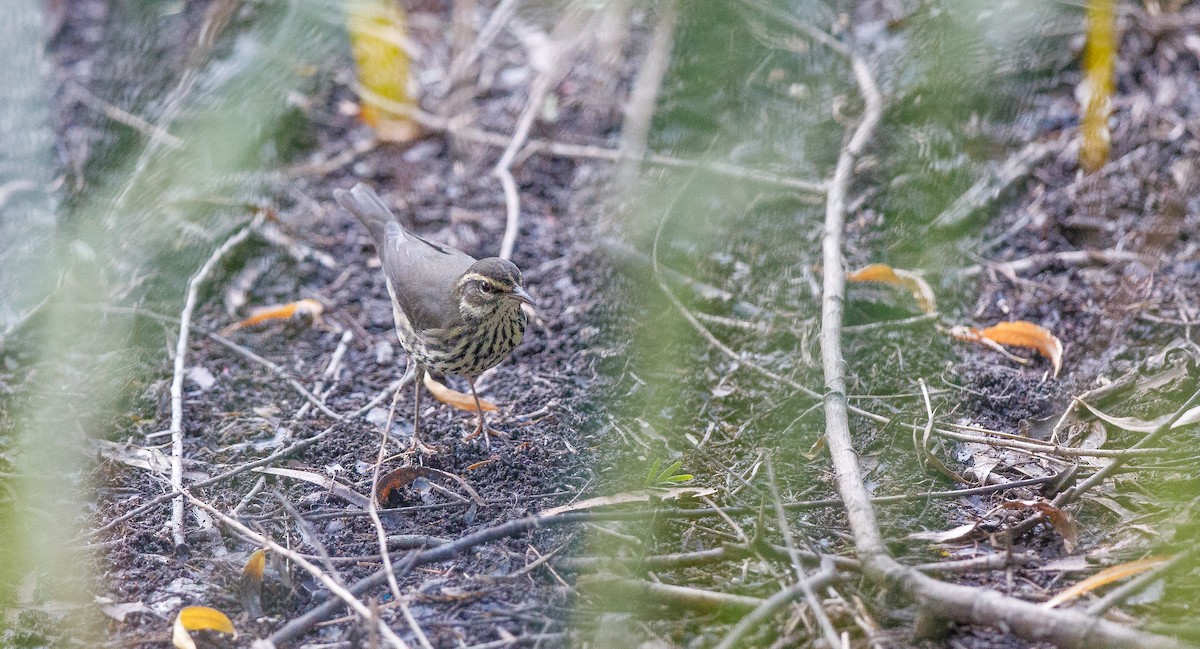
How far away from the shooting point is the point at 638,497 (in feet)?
12.2

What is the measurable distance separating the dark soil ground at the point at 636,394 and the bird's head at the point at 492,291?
501 mm

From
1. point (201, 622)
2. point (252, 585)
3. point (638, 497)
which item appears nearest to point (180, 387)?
point (252, 585)

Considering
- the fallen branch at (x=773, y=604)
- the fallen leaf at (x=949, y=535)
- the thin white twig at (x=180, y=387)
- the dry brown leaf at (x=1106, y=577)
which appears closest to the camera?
the fallen branch at (x=773, y=604)

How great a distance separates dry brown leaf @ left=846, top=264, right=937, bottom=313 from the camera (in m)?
4.91

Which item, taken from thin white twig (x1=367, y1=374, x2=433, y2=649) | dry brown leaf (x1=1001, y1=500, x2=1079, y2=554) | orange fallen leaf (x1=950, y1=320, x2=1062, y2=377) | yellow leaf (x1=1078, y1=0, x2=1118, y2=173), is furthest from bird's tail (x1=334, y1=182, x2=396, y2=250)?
yellow leaf (x1=1078, y1=0, x2=1118, y2=173)

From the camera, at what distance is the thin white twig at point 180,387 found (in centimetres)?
387

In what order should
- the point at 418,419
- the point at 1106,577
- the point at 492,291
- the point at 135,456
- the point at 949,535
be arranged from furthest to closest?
1. the point at 418,419
2. the point at 492,291
3. the point at 135,456
4. the point at 949,535
5. the point at 1106,577

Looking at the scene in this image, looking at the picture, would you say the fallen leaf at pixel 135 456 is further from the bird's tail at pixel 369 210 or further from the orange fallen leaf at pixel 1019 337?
the orange fallen leaf at pixel 1019 337

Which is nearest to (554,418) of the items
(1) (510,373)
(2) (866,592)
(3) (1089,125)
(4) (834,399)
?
(1) (510,373)

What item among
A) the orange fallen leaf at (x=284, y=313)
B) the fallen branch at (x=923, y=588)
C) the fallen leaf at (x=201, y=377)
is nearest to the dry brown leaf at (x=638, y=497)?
the fallen branch at (x=923, y=588)

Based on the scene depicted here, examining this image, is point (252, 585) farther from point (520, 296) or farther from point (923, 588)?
point (923, 588)

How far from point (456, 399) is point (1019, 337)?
2.45 metres

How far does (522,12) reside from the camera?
7379mm

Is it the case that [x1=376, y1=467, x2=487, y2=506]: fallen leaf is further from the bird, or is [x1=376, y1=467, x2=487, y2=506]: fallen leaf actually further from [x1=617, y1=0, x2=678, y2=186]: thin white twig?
[x1=617, y1=0, x2=678, y2=186]: thin white twig
